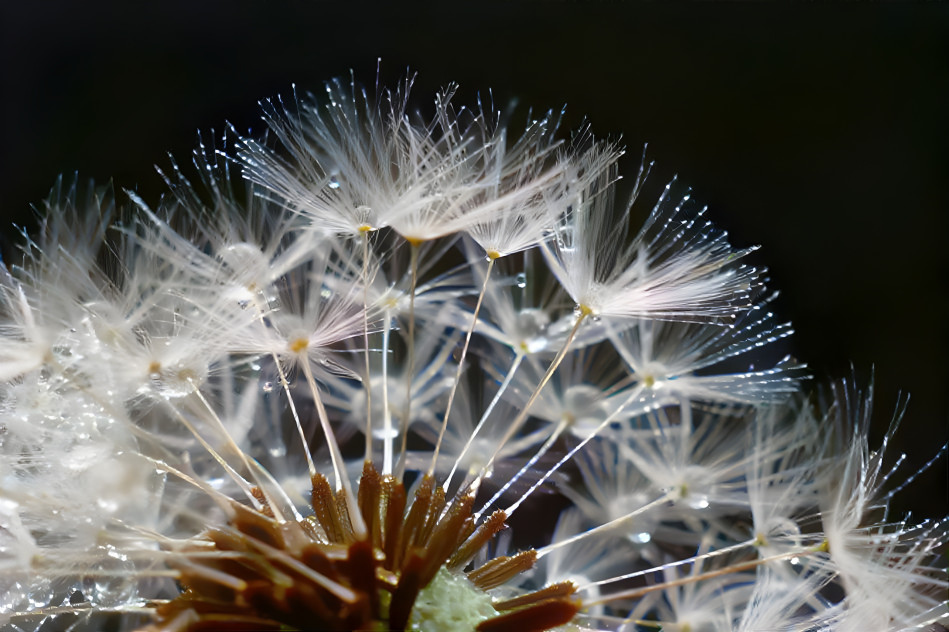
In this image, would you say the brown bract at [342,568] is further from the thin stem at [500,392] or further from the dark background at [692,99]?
the dark background at [692,99]

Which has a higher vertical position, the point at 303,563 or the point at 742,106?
the point at 742,106

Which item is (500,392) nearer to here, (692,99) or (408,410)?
(408,410)

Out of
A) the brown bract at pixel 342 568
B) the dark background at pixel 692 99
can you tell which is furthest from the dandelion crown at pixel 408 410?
the dark background at pixel 692 99

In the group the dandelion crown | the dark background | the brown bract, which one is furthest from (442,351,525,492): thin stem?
the dark background

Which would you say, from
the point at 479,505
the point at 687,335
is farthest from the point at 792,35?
the point at 479,505

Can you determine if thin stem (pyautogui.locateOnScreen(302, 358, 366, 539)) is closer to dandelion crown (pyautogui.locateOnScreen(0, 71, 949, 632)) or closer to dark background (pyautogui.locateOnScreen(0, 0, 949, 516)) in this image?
dandelion crown (pyautogui.locateOnScreen(0, 71, 949, 632))

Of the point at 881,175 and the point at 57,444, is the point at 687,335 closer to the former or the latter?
the point at 57,444

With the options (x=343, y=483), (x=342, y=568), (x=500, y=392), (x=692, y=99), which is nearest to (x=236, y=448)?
(x=343, y=483)

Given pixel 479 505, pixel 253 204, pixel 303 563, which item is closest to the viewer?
pixel 303 563
